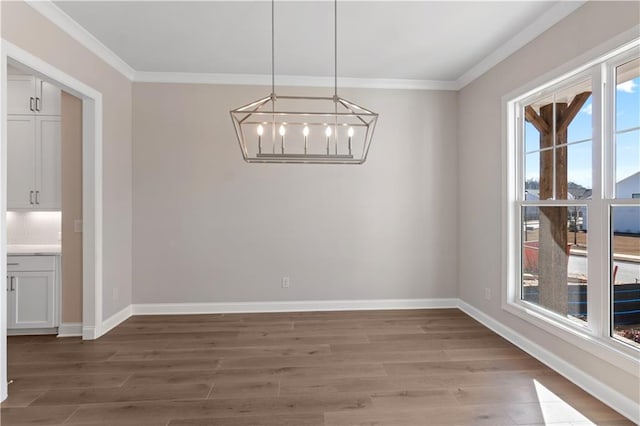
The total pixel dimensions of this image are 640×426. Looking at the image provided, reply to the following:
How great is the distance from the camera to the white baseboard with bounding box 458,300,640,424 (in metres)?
2.17

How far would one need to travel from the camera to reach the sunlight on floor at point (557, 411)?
2123mm

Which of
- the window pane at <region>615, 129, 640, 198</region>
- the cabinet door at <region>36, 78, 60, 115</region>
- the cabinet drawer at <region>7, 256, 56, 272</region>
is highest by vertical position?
the cabinet door at <region>36, 78, 60, 115</region>

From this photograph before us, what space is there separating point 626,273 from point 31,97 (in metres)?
5.47

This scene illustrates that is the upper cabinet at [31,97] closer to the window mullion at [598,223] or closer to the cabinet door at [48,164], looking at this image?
the cabinet door at [48,164]

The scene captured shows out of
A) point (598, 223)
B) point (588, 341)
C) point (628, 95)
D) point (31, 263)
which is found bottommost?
point (588, 341)

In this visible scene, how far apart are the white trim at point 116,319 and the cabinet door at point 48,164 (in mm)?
1298

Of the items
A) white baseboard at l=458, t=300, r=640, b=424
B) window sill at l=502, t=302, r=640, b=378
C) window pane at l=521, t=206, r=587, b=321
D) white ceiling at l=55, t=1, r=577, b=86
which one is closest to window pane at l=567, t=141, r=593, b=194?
window pane at l=521, t=206, r=587, b=321

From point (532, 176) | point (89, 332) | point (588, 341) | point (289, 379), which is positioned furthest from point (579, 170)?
point (89, 332)

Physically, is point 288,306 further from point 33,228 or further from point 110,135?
point 33,228

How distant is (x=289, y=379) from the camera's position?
2.64 metres

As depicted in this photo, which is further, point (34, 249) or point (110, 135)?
point (110, 135)

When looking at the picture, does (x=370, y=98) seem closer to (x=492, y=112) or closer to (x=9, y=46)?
(x=492, y=112)

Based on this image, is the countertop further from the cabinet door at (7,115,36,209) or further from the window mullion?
the window mullion

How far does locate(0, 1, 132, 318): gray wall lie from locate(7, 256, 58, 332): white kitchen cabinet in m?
0.48
